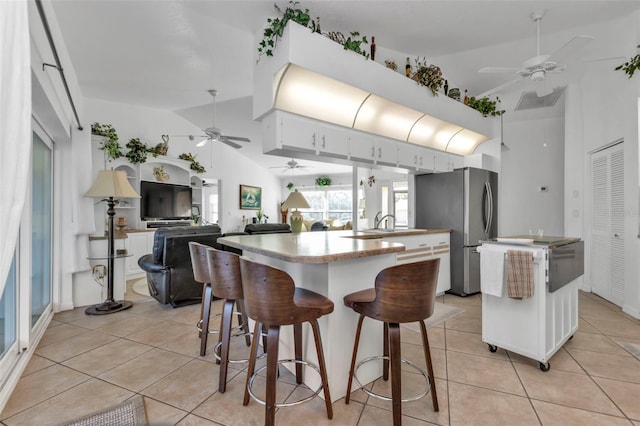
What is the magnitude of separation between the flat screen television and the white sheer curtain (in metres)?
5.39

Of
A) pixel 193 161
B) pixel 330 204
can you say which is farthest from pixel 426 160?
pixel 330 204

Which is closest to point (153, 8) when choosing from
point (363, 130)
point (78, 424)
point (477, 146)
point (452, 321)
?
point (363, 130)

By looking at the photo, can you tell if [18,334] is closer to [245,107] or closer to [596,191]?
[245,107]

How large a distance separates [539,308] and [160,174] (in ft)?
21.9

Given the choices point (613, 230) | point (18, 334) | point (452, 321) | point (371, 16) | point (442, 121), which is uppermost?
point (371, 16)

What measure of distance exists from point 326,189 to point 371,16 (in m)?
7.70

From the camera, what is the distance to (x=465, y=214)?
4117mm

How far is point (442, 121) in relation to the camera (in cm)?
407

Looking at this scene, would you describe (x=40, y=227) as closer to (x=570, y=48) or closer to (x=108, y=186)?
(x=108, y=186)

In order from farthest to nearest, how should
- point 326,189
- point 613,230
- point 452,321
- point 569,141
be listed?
point 326,189 → point 569,141 → point 613,230 → point 452,321

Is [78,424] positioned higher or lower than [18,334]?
lower

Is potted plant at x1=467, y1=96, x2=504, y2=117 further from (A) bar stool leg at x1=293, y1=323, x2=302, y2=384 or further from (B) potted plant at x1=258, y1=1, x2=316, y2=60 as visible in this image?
(A) bar stool leg at x1=293, y1=323, x2=302, y2=384

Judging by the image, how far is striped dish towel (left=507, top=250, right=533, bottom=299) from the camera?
2.12m

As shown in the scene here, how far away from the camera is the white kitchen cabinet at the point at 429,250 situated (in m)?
3.70
